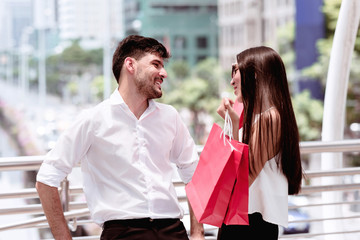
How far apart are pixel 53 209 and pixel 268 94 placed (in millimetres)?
861

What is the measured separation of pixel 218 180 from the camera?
1962 mm

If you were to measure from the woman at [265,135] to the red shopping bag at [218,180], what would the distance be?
0.26 ft

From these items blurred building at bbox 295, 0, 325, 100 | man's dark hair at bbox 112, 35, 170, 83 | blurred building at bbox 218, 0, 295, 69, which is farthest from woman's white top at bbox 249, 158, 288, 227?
blurred building at bbox 218, 0, 295, 69

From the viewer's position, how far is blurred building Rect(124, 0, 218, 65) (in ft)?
141

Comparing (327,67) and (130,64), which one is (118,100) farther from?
(327,67)

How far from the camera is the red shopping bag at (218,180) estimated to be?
6.40 ft

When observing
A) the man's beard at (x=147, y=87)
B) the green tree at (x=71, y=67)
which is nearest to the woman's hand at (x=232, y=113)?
the man's beard at (x=147, y=87)

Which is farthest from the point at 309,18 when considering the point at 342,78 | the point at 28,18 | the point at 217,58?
the point at 342,78

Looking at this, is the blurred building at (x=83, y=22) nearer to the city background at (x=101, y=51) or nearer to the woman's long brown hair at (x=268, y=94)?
the city background at (x=101, y=51)

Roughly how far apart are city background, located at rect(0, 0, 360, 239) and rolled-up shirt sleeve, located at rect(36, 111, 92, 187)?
3055 cm

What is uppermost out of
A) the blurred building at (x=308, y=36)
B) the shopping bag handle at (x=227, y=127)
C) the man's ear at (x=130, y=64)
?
the man's ear at (x=130, y=64)

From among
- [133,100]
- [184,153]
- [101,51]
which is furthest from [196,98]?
[133,100]

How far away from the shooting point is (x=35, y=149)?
36.5 m

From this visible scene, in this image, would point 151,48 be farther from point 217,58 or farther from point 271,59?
point 217,58
